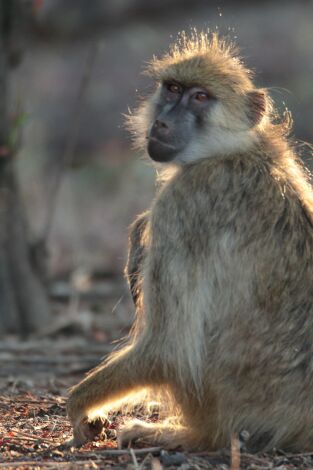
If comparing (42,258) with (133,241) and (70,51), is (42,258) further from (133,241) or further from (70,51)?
(70,51)

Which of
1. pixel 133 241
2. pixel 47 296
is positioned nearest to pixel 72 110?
pixel 47 296

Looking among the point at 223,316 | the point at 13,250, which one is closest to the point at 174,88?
the point at 223,316

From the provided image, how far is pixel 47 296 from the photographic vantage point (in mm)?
8617

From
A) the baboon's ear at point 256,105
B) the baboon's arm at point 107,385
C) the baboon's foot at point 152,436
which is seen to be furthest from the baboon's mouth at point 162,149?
the baboon's foot at point 152,436

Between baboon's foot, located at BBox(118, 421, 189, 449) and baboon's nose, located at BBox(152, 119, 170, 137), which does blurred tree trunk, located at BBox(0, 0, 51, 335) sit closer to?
baboon's nose, located at BBox(152, 119, 170, 137)

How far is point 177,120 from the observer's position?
5266 mm

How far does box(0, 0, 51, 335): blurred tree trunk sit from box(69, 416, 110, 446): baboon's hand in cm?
Answer: 343

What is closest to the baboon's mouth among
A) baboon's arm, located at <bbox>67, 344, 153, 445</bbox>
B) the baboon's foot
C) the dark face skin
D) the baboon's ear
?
the dark face skin

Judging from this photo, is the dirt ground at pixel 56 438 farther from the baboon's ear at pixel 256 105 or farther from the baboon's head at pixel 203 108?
the baboon's ear at pixel 256 105

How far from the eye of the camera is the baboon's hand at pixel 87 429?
15.8 feet

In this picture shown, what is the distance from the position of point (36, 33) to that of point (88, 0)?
1.53 metres

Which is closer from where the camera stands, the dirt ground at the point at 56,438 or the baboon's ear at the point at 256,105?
the dirt ground at the point at 56,438

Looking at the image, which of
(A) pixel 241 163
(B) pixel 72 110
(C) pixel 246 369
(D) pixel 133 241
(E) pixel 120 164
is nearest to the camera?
(C) pixel 246 369

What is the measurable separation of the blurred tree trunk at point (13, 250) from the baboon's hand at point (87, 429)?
11.3ft
